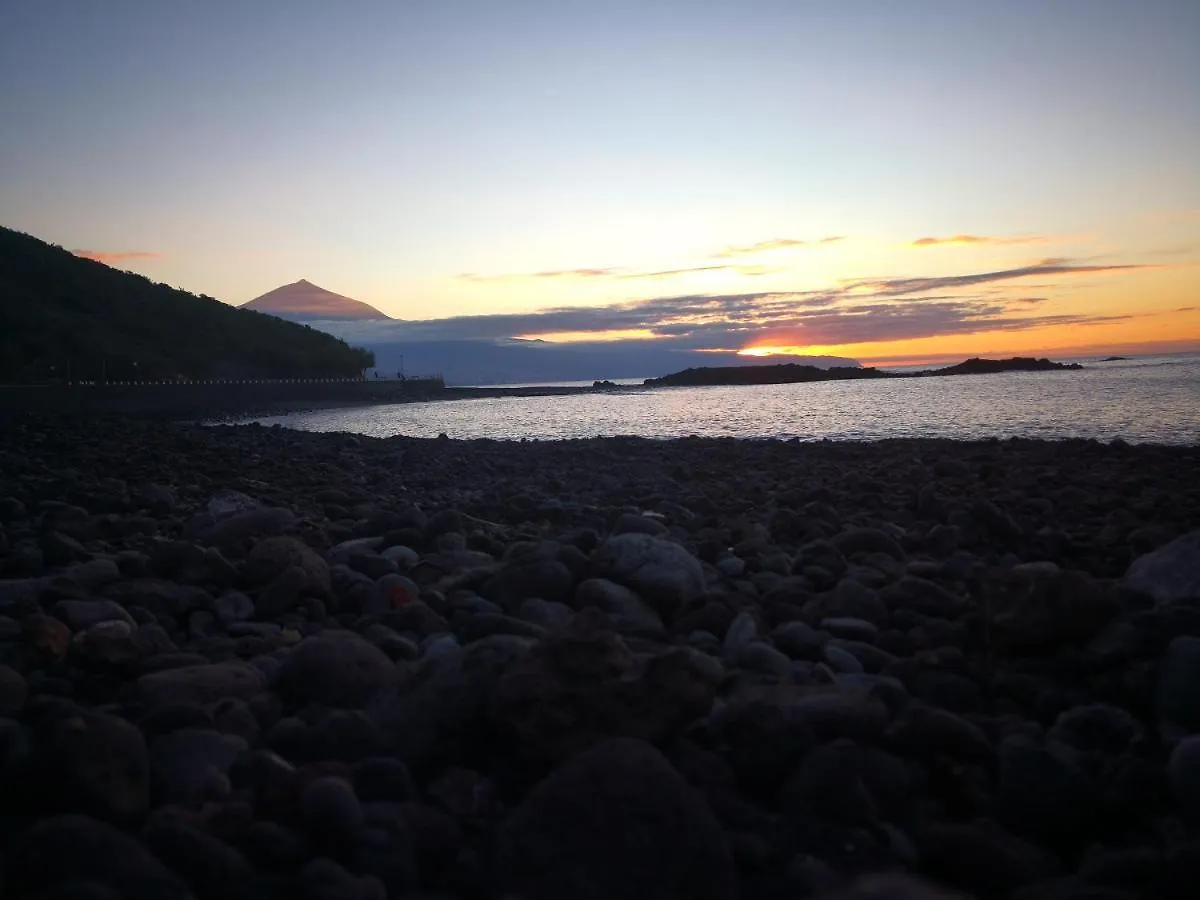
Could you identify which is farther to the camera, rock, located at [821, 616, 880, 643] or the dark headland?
rock, located at [821, 616, 880, 643]

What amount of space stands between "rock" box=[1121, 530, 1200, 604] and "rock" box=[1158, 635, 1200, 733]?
3.10 ft

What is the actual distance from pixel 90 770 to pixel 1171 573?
14.8ft

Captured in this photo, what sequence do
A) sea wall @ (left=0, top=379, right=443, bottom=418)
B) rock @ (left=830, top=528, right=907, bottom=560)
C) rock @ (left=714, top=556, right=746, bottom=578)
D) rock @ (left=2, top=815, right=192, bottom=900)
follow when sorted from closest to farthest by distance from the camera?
rock @ (left=2, top=815, right=192, bottom=900) < rock @ (left=714, top=556, right=746, bottom=578) < rock @ (left=830, top=528, right=907, bottom=560) < sea wall @ (left=0, top=379, right=443, bottom=418)

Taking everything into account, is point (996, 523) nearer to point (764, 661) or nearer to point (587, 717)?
point (764, 661)

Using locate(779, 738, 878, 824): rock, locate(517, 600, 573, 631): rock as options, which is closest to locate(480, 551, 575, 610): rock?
locate(517, 600, 573, 631): rock

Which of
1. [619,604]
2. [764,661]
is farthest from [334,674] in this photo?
[764,661]

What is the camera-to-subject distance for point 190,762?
7.75 feet

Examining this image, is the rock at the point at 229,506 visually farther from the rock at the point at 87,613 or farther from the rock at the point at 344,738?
the rock at the point at 344,738

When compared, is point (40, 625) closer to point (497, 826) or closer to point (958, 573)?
point (497, 826)

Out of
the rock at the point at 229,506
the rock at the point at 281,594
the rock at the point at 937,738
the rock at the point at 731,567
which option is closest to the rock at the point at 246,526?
the rock at the point at 229,506

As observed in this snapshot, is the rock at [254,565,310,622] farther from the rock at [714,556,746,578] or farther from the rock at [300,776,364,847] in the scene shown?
the rock at [714,556,746,578]

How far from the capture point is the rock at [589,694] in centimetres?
253

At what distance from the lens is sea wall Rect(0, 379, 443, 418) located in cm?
3278

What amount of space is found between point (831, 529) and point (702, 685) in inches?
171
